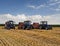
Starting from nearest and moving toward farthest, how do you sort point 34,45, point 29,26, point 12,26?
point 34,45 → point 29,26 → point 12,26

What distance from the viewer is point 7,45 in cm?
1502

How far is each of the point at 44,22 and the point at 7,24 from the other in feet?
29.1

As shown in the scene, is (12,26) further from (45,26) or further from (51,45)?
(51,45)

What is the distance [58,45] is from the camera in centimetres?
1517

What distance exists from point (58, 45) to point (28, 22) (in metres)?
25.2

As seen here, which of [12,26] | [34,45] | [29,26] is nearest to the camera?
[34,45]

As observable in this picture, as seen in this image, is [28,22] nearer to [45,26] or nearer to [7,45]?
[45,26]

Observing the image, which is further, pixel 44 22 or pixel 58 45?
pixel 44 22

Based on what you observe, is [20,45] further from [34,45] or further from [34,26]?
[34,26]

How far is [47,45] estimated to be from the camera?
14891 mm

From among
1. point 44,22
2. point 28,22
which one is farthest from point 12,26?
point 44,22

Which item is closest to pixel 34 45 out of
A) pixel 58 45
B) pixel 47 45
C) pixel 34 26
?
pixel 47 45

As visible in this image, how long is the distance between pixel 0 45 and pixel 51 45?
4.22 m

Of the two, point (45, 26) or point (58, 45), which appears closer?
point (58, 45)
